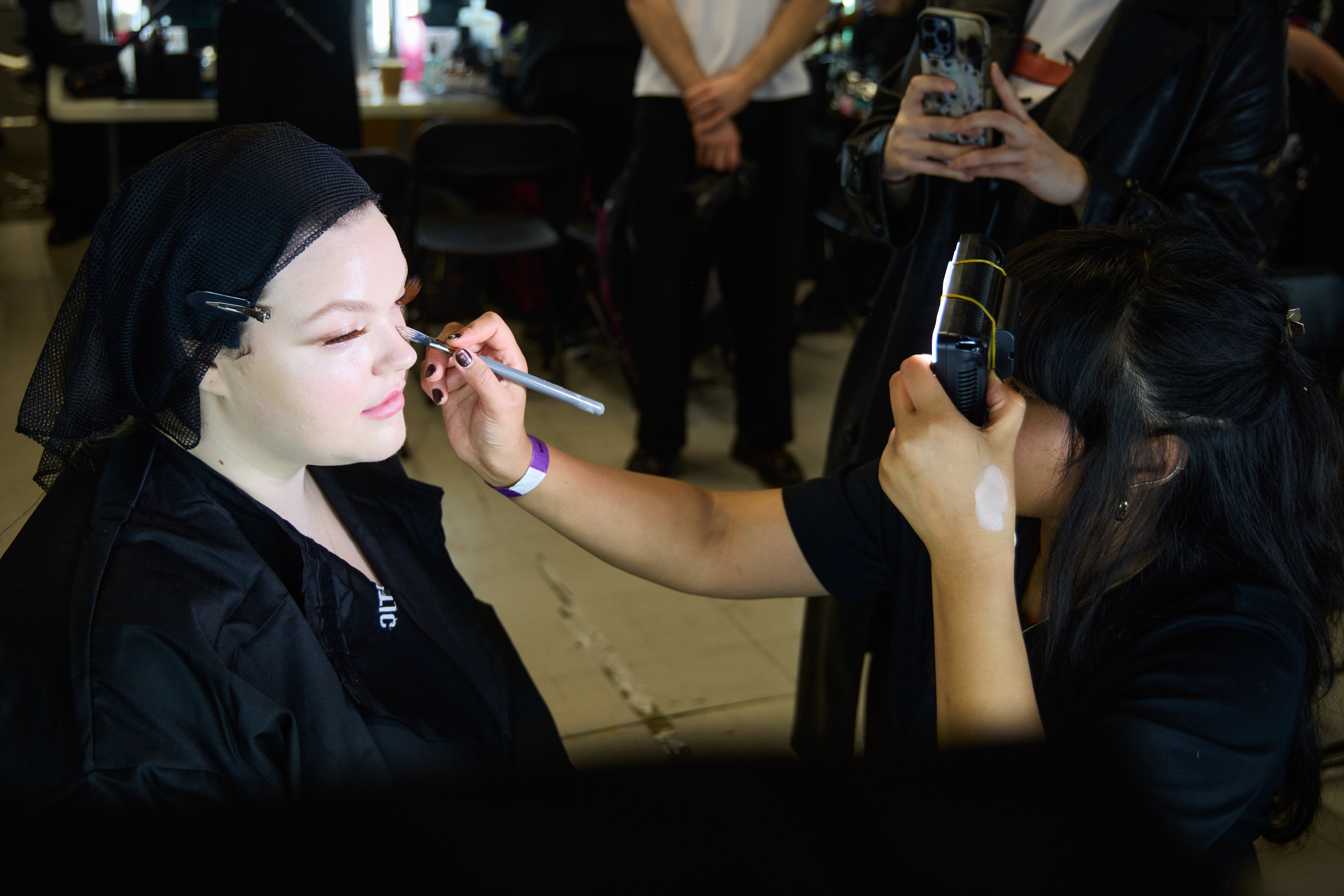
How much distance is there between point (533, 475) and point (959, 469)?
1.54 feet

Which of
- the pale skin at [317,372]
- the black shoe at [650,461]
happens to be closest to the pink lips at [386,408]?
the pale skin at [317,372]

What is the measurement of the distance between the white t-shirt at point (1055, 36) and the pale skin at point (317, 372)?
0.94 meters

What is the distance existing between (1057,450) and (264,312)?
0.71 metres

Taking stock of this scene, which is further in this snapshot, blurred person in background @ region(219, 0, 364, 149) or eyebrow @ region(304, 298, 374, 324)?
blurred person in background @ region(219, 0, 364, 149)

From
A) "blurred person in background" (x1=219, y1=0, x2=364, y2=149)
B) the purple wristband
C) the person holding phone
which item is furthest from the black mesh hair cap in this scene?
"blurred person in background" (x1=219, y1=0, x2=364, y2=149)

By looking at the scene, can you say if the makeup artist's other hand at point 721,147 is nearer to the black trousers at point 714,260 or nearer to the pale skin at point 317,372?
the black trousers at point 714,260

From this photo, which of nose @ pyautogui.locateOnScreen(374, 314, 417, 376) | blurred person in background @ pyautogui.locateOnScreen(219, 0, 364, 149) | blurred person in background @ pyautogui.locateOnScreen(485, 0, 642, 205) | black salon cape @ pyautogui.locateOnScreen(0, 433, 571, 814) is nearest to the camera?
black salon cape @ pyautogui.locateOnScreen(0, 433, 571, 814)

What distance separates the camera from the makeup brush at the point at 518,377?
1000 mm

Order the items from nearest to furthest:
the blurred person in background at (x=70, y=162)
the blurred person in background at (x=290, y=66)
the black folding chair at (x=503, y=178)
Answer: the blurred person in background at (x=290, y=66) → the black folding chair at (x=503, y=178) → the blurred person in background at (x=70, y=162)

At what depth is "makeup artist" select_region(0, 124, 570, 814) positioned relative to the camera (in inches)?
29.8

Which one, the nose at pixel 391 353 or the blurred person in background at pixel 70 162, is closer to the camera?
the nose at pixel 391 353

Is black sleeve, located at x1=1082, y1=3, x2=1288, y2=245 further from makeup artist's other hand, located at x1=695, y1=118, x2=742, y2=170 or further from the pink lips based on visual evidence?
makeup artist's other hand, located at x1=695, y1=118, x2=742, y2=170

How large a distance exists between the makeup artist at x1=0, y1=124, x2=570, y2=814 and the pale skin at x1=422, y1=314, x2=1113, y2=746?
4.9 inches

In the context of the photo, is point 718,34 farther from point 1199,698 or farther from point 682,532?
point 1199,698
